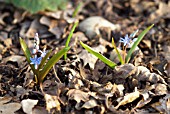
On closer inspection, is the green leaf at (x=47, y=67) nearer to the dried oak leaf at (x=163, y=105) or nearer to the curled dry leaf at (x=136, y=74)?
the curled dry leaf at (x=136, y=74)

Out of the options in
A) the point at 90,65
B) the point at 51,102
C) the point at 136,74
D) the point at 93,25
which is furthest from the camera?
the point at 93,25

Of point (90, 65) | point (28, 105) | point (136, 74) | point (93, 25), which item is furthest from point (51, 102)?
point (93, 25)

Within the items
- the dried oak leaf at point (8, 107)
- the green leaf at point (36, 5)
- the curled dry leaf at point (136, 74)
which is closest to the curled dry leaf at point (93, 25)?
the green leaf at point (36, 5)

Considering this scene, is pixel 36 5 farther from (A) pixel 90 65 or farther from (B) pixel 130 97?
(B) pixel 130 97

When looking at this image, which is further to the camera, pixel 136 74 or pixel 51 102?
pixel 136 74

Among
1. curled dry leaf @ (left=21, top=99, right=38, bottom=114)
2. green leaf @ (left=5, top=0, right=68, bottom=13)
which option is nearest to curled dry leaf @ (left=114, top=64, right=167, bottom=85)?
curled dry leaf @ (left=21, top=99, right=38, bottom=114)

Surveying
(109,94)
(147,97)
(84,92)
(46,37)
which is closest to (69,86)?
(84,92)

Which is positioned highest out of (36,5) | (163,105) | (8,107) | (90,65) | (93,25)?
(36,5)
